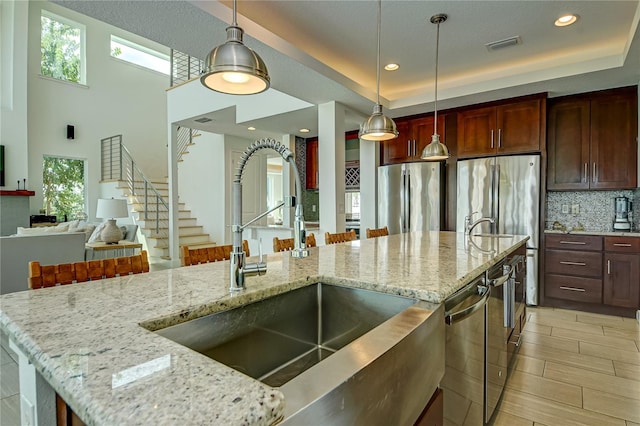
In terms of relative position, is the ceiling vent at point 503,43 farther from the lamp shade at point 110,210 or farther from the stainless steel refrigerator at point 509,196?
the lamp shade at point 110,210

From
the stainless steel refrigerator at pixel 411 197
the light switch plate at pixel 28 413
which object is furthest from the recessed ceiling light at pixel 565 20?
the light switch plate at pixel 28 413

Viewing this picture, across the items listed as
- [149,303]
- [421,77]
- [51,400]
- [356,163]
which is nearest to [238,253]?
[149,303]

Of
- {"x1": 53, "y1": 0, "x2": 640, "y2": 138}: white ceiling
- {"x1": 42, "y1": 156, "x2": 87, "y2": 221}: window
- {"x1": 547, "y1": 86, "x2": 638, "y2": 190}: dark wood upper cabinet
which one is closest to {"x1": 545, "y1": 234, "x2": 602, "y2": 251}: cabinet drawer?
{"x1": 547, "y1": 86, "x2": 638, "y2": 190}: dark wood upper cabinet

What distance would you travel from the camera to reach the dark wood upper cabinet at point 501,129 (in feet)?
12.9

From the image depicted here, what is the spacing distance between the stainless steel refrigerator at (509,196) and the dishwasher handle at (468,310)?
281cm

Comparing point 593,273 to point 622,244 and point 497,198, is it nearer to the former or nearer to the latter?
point 622,244

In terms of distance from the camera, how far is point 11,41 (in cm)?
694

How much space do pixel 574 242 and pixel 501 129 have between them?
156 centimetres

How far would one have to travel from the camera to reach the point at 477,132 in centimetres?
433

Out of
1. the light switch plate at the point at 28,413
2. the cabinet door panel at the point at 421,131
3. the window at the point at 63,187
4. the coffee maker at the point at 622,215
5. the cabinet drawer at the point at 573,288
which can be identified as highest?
the cabinet door panel at the point at 421,131

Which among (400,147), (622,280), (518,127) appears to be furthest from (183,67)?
(622,280)

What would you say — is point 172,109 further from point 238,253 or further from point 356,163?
point 238,253

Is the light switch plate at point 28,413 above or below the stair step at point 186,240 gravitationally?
above

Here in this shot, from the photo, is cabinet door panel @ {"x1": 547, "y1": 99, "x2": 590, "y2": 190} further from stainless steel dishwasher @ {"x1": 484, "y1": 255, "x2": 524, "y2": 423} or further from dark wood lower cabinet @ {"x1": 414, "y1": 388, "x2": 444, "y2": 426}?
dark wood lower cabinet @ {"x1": 414, "y1": 388, "x2": 444, "y2": 426}
